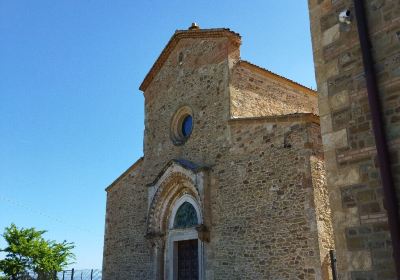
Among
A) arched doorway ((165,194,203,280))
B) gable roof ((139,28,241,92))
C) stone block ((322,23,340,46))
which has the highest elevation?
gable roof ((139,28,241,92))

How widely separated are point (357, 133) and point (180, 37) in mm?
10102

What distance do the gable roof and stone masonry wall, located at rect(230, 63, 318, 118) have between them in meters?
1.03

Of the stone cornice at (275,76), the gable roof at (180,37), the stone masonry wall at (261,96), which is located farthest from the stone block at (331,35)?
the gable roof at (180,37)

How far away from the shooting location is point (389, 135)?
179 inches

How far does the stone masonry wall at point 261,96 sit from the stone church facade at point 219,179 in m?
0.04

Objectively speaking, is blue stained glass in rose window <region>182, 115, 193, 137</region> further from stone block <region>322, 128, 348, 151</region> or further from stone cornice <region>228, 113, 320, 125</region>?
stone block <region>322, 128, 348, 151</region>

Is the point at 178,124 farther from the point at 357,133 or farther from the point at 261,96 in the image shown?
the point at 357,133

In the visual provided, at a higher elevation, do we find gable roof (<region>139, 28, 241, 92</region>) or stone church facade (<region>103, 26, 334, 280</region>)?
gable roof (<region>139, 28, 241, 92</region>)

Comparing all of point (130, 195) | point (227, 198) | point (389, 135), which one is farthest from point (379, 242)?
point (130, 195)

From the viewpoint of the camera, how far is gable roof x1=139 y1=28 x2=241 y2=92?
12.2 metres

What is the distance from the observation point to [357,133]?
4.91 m

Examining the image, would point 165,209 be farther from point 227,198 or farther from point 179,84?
point 179,84

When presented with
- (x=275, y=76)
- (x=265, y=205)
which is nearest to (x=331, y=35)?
(x=265, y=205)

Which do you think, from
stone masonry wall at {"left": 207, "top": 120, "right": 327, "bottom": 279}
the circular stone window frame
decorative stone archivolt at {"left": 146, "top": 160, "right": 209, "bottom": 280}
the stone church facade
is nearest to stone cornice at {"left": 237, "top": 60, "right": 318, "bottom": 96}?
the stone church facade
